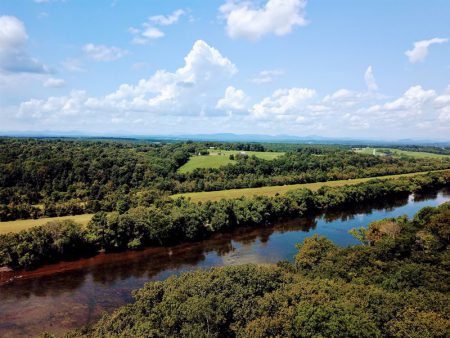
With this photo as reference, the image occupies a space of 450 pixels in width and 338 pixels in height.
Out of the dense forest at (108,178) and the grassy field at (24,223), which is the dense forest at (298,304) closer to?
the grassy field at (24,223)

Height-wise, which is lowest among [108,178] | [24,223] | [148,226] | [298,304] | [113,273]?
[113,273]

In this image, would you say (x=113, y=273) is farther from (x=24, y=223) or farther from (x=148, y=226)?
(x=24, y=223)

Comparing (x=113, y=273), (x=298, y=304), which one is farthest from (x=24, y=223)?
(x=298, y=304)

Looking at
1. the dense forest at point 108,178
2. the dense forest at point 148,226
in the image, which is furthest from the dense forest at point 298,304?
the dense forest at point 108,178

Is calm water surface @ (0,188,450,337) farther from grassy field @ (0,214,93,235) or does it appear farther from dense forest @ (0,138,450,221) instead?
dense forest @ (0,138,450,221)

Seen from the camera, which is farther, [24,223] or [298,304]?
[24,223]

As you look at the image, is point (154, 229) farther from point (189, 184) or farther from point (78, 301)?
point (189, 184)

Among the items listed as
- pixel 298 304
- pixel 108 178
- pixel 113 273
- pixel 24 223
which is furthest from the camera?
pixel 108 178

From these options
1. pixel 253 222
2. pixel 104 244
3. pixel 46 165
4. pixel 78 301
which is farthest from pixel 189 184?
pixel 78 301
